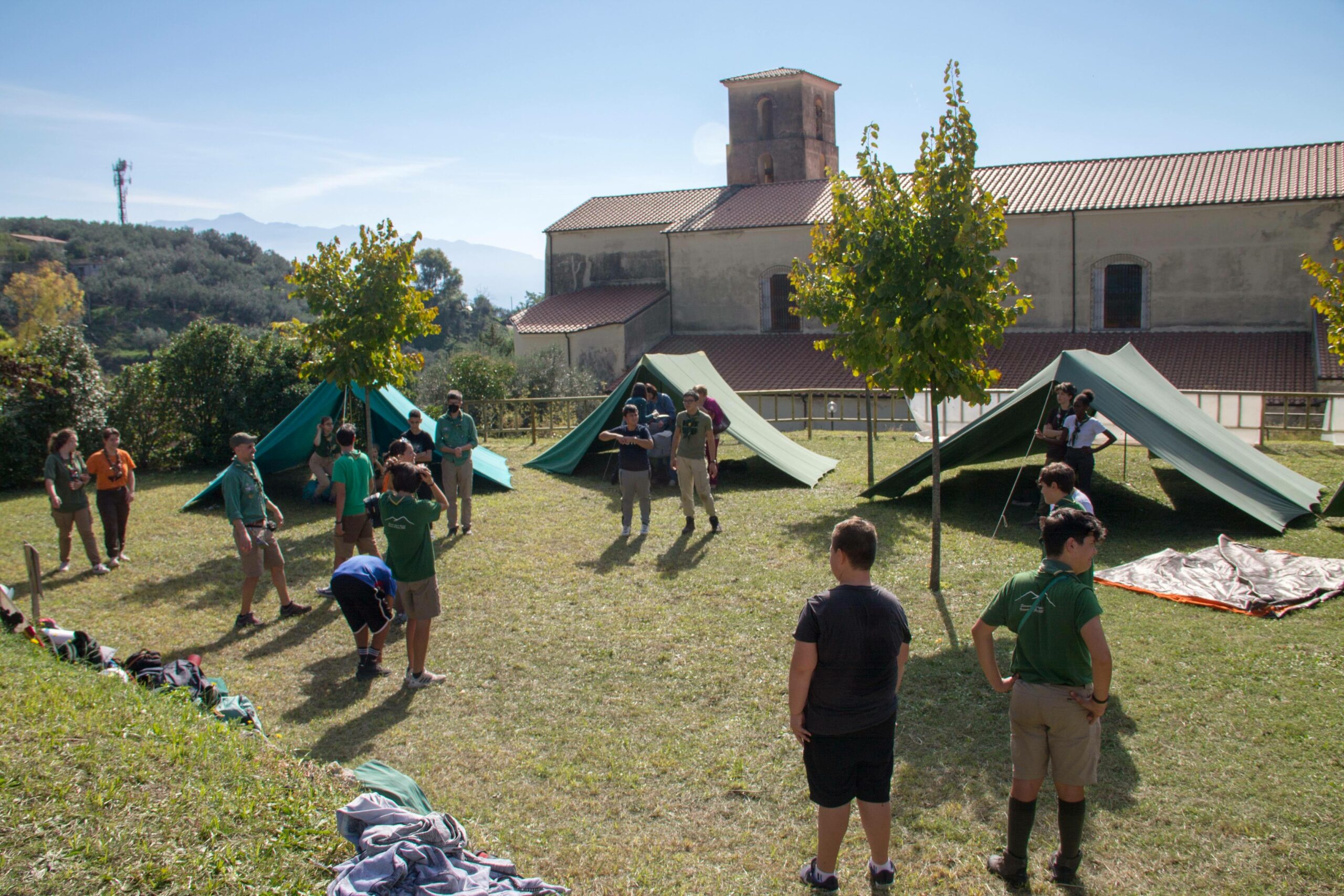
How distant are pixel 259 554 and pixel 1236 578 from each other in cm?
823

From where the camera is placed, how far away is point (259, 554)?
7582 mm

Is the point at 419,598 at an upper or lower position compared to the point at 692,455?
lower

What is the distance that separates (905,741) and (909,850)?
110cm

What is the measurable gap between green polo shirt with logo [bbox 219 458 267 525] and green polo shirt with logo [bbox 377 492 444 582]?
2092 millimetres

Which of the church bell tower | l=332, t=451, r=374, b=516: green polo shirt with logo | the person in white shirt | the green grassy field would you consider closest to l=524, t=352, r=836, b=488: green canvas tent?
the green grassy field

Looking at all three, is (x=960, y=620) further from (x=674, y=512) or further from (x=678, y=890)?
(x=674, y=512)

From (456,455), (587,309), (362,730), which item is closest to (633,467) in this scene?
(456,455)

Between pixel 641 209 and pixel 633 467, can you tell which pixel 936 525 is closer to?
pixel 633 467

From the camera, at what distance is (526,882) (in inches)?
149

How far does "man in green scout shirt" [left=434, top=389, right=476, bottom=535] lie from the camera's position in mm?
10289

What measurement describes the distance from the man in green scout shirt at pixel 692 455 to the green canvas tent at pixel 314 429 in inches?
146

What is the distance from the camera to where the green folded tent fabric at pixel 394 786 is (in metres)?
4.34

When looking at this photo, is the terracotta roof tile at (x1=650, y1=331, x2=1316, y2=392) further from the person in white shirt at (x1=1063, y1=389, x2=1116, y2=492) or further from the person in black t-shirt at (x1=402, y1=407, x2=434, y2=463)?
the person in black t-shirt at (x1=402, y1=407, x2=434, y2=463)

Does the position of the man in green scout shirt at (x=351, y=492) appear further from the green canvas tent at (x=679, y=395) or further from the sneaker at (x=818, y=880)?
the green canvas tent at (x=679, y=395)
